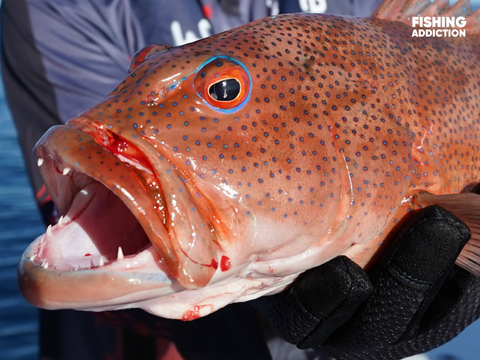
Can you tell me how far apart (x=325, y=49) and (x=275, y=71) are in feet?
0.83

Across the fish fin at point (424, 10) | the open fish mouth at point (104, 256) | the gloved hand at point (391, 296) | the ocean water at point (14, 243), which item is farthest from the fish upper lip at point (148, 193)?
the ocean water at point (14, 243)

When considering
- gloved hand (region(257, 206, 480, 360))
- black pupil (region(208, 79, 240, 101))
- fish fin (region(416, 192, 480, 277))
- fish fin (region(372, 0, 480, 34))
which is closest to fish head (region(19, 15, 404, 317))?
black pupil (region(208, 79, 240, 101))

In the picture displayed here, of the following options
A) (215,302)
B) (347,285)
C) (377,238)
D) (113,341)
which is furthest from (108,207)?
(113,341)

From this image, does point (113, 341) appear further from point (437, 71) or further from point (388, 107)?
point (437, 71)

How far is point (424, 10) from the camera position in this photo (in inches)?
78.4

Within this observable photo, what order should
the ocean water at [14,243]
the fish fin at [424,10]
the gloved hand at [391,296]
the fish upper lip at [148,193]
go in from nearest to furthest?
→ the fish upper lip at [148,193] → the gloved hand at [391,296] → the fish fin at [424,10] → the ocean water at [14,243]

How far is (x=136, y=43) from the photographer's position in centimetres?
251

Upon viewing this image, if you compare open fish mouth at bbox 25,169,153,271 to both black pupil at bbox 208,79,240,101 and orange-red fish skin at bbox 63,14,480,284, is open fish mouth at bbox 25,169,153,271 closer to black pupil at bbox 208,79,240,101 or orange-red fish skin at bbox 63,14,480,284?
orange-red fish skin at bbox 63,14,480,284

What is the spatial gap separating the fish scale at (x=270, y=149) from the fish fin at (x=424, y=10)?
26cm

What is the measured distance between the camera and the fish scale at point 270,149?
1.17m

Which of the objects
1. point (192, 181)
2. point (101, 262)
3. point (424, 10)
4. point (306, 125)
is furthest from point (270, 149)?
point (424, 10)

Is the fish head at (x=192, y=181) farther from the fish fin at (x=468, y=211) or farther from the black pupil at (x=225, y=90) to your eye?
the fish fin at (x=468, y=211)

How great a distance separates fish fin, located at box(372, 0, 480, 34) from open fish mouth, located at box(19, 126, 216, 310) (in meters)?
1.37

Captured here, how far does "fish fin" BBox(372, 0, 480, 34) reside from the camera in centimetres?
193
